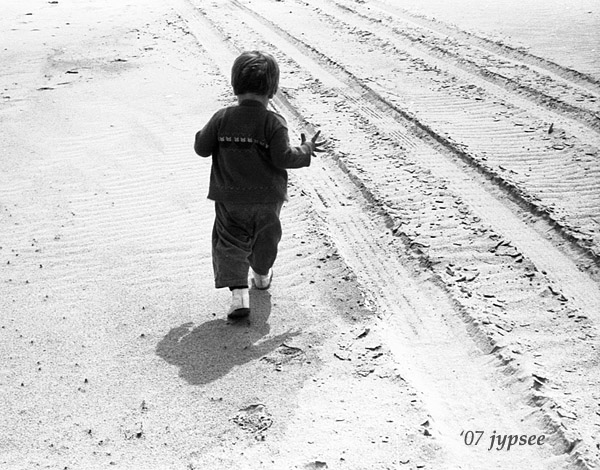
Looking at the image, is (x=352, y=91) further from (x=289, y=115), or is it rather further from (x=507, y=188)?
(x=507, y=188)

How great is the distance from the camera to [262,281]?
17.0 feet

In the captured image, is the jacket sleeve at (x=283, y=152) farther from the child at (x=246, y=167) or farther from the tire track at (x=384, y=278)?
the tire track at (x=384, y=278)

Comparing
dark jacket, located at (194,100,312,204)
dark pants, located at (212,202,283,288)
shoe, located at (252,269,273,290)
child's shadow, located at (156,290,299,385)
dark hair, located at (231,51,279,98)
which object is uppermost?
dark hair, located at (231,51,279,98)

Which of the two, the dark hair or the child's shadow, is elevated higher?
the dark hair

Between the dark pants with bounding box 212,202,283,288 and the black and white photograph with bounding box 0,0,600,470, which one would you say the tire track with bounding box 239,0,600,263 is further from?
the dark pants with bounding box 212,202,283,288

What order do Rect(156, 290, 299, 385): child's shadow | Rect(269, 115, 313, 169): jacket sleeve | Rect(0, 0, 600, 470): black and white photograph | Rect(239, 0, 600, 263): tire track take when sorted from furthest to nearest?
Rect(239, 0, 600, 263): tire track
Rect(269, 115, 313, 169): jacket sleeve
Rect(156, 290, 299, 385): child's shadow
Rect(0, 0, 600, 470): black and white photograph

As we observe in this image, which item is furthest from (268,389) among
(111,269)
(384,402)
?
(111,269)

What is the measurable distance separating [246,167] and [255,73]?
520mm

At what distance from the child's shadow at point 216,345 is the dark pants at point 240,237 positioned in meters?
0.26

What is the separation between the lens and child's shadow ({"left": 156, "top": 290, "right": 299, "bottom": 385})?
4.45 m

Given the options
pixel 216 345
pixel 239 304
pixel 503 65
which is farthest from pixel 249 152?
pixel 503 65

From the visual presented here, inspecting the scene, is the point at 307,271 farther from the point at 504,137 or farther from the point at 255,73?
the point at 504,137

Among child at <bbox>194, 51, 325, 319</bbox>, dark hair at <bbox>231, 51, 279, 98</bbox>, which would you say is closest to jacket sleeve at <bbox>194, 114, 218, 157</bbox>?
child at <bbox>194, 51, 325, 319</bbox>

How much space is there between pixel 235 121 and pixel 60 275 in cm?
178
